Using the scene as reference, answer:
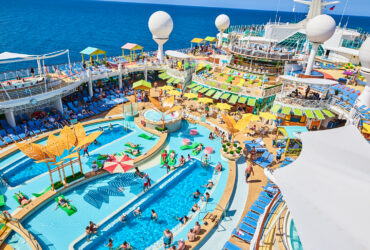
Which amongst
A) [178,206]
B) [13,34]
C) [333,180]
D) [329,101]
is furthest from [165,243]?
[13,34]

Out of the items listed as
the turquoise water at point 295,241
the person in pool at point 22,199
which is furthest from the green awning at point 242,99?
the person in pool at point 22,199

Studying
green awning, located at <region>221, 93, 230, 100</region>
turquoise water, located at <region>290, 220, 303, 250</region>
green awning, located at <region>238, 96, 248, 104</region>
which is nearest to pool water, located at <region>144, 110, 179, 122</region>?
green awning, located at <region>221, 93, 230, 100</region>

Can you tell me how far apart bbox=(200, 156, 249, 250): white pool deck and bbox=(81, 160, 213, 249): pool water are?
211cm

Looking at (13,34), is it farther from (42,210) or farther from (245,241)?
(245,241)

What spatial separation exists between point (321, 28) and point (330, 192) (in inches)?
1003

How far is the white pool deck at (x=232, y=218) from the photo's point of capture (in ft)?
43.3

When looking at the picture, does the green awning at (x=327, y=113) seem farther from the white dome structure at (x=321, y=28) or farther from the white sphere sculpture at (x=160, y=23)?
the white sphere sculpture at (x=160, y=23)

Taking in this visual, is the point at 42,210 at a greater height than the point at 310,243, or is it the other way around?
the point at 310,243

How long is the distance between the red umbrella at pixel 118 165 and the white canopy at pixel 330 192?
9.74 meters

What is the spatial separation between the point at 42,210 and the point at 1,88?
14141mm

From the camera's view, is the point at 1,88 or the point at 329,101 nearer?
the point at 1,88

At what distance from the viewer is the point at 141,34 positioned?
335 feet

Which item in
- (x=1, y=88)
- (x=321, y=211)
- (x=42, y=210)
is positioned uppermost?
(x=321, y=211)

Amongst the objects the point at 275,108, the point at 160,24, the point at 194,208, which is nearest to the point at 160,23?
the point at 160,24
